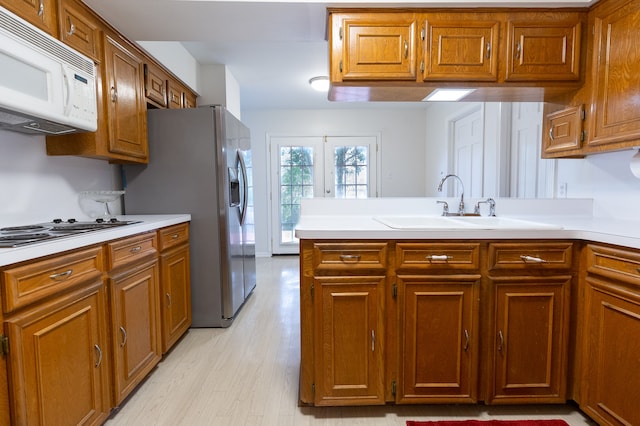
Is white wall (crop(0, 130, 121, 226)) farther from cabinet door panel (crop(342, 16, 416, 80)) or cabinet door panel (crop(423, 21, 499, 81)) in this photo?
cabinet door panel (crop(423, 21, 499, 81))

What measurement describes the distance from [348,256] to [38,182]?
5.62 ft

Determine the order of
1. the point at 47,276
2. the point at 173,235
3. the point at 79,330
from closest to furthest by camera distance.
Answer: the point at 47,276 → the point at 79,330 → the point at 173,235

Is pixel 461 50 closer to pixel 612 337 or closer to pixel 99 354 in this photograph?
pixel 612 337

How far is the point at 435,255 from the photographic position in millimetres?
1432

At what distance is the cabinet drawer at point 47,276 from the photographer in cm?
99

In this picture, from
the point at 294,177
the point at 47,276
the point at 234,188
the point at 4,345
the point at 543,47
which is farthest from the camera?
the point at 294,177

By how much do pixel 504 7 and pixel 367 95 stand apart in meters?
0.80

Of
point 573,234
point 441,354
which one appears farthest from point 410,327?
point 573,234

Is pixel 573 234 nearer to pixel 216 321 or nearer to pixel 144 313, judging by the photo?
pixel 144 313

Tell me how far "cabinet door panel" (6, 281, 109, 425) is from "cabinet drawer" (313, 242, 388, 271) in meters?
0.97

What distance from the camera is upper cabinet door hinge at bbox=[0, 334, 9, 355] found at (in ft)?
3.19

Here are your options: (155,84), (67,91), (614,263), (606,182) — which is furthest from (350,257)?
(155,84)

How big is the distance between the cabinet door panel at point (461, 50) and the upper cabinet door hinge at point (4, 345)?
6.57 feet

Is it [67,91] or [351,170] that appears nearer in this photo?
[67,91]
